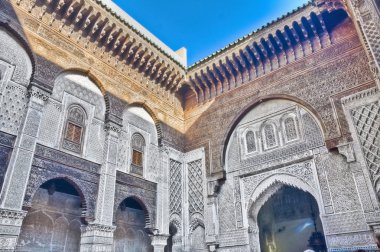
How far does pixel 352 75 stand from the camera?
5.26m

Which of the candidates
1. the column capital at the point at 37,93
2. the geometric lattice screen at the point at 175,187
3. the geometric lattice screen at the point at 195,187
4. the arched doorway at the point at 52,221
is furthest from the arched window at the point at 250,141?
the column capital at the point at 37,93

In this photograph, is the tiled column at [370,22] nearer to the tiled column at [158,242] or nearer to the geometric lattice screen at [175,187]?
the geometric lattice screen at [175,187]

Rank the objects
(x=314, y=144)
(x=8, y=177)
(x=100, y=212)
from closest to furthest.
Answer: (x=8, y=177) < (x=100, y=212) < (x=314, y=144)

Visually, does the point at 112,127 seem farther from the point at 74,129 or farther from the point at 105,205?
the point at 105,205

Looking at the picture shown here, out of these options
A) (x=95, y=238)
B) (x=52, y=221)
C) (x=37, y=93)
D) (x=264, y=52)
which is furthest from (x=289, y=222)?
(x=37, y=93)

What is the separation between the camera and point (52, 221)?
527 cm

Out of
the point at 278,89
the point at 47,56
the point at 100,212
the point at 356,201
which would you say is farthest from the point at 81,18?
the point at 356,201

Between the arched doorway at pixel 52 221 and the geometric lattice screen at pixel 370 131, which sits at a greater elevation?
the geometric lattice screen at pixel 370 131

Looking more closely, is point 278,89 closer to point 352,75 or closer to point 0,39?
point 352,75

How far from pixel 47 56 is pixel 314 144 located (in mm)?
4981

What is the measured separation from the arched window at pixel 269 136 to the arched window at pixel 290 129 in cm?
25

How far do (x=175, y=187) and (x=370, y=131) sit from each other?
3982 millimetres

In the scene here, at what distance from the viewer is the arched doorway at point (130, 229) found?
20.4 ft

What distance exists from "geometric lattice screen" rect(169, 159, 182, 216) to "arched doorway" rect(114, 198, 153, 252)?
669 mm
